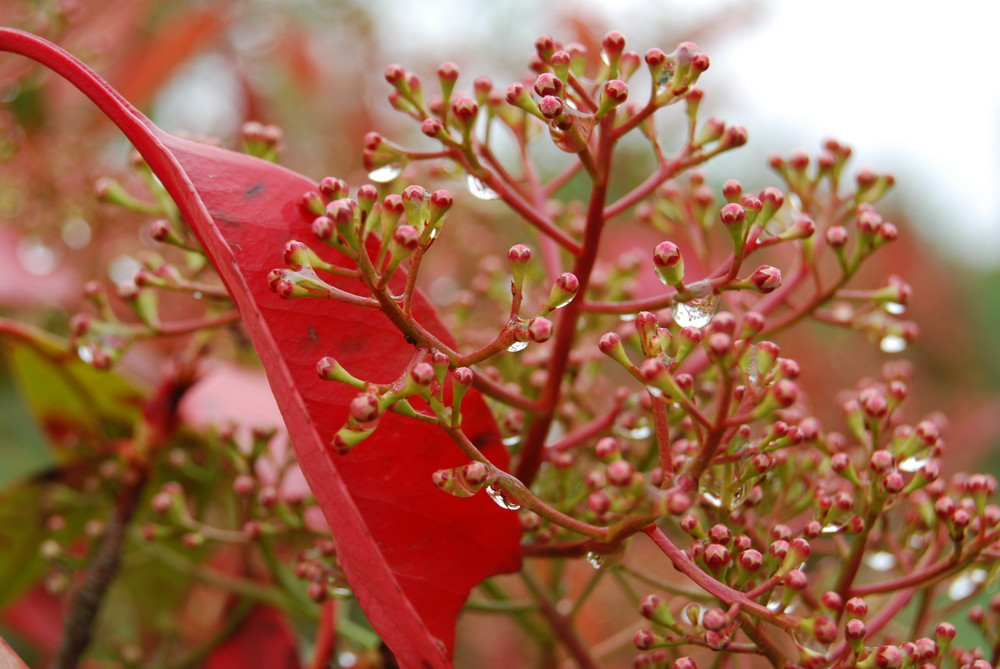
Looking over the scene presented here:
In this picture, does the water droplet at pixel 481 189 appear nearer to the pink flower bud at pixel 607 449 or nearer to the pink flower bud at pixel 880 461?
the pink flower bud at pixel 607 449

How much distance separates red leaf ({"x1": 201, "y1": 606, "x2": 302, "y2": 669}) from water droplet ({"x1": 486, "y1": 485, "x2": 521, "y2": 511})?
0.43m

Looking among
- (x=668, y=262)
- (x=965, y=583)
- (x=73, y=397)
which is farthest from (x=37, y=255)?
(x=965, y=583)

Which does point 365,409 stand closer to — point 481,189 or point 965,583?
point 481,189

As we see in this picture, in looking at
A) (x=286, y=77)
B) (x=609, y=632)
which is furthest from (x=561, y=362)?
(x=286, y=77)

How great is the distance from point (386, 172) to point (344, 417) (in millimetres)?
211

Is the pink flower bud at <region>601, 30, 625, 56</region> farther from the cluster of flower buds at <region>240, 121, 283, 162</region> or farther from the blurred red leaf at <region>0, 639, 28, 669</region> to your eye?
the blurred red leaf at <region>0, 639, 28, 669</region>

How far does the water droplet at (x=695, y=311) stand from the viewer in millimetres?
539

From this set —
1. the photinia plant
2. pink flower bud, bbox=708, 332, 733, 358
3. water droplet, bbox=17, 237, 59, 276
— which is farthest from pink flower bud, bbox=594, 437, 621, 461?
water droplet, bbox=17, 237, 59, 276

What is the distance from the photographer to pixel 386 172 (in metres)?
0.64

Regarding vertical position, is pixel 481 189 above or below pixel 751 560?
above

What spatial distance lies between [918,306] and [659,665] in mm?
1993

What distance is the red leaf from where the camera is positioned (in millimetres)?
860

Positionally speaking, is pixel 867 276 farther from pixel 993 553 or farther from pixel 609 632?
pixel 993 553

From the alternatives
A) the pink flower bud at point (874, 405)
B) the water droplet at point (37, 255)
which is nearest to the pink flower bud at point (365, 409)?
the pink flower bud at point (874, 405)
